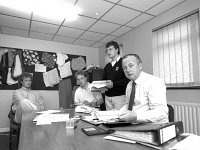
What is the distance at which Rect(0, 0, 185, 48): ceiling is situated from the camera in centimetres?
244

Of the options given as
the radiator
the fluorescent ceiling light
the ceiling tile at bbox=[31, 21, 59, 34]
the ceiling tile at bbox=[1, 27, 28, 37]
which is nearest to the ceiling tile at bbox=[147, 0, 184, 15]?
the fluorescent ceiling light

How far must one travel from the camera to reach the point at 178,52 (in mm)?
2502

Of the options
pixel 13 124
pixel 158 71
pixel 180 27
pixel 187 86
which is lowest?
pixel 13 124

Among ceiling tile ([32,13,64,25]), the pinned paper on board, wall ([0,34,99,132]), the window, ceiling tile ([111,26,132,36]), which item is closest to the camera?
the window

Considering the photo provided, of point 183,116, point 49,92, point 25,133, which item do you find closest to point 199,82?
point 183,116

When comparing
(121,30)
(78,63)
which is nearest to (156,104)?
(121,30)

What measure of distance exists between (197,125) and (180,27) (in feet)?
4.92

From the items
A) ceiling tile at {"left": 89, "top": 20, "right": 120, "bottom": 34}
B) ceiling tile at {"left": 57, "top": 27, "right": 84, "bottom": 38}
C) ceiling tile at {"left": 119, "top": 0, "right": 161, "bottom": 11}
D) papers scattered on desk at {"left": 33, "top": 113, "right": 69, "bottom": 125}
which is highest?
ceiling tile at {"left": 119, "top": 0, "right": 161, "bottom": 11}

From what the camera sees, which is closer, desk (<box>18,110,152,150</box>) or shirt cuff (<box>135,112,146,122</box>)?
desk (<box>18,110,152,150</box>)

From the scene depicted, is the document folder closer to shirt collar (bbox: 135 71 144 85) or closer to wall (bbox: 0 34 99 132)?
shirt collar (bbox: 135 71 144 85)

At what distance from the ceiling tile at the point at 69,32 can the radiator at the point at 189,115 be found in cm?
246

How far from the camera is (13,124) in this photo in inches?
89.2

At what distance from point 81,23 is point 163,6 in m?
1.50

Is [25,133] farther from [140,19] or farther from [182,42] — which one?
[140,19]
